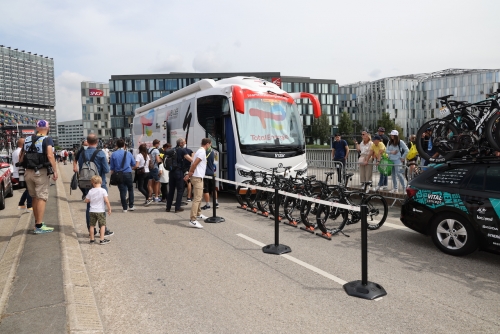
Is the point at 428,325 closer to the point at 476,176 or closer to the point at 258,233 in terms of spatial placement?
the point at 476,176

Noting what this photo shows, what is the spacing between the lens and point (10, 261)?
5551 millimetres

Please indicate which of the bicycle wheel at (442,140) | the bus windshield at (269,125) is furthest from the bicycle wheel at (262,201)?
the bicycle wheel at (442,140)

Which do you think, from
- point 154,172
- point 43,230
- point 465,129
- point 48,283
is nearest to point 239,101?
point 154,172

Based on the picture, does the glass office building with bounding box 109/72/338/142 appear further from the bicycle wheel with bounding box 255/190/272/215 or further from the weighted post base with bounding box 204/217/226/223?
the weighted post base with bounding box 204/217/226/223

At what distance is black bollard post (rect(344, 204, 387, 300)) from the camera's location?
4.40m

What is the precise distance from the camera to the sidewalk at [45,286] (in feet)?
11.5

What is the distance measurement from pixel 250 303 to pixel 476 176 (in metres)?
3.82

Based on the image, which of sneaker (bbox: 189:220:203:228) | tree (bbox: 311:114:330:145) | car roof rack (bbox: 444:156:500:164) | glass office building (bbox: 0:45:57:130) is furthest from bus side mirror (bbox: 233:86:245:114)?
glass office building (bbox: 0:45:57:130)

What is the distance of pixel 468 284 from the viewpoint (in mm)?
4746

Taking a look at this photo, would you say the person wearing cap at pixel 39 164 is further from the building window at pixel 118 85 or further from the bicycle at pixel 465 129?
the building window at pixel 118 85

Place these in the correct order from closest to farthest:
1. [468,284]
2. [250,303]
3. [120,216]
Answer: [250,303] < [468,284] < [120,216]

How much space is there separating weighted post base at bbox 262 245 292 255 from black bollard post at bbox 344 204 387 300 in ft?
5.37

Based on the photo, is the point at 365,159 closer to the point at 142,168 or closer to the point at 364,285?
the point at 142,168

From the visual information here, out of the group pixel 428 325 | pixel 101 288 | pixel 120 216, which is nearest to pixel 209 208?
pixel 120 216
